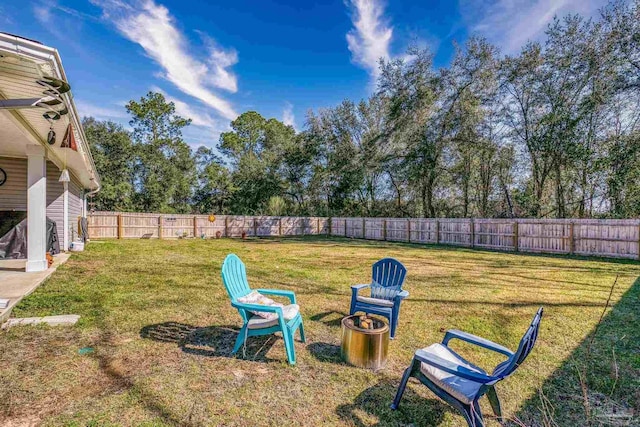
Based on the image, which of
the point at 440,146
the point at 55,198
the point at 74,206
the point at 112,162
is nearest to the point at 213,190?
the point at 112,162

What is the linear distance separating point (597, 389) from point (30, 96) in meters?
6.70

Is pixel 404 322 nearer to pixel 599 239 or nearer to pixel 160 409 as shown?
pixel 160 409

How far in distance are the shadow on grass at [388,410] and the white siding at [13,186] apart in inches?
388

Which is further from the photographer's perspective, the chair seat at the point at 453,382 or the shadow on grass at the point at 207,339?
the shadow on grass at the point at 207,339

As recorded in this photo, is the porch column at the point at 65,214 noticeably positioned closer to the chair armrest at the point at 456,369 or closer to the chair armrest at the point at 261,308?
the chair armrest at the point at 261,308

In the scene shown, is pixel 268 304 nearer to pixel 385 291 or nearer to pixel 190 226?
pixel 385 291

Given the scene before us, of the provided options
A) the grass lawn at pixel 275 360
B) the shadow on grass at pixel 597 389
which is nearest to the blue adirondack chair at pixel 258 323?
the grass lawn at pixel 275 360


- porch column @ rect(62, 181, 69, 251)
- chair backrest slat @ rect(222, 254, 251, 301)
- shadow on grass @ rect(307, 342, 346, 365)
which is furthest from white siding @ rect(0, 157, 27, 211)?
shadow on grass @ rect(307, 342, 346, 365)

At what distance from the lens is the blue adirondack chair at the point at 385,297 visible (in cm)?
354

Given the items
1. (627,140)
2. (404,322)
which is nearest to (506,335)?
(404,322)

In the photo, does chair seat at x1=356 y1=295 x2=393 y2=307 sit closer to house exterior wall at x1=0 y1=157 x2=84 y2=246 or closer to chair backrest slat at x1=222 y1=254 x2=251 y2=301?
chair backrest slat at x1=222 y1=254 x2=251 y2=301

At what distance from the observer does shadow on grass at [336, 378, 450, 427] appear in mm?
2117

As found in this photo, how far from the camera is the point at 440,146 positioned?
55.4 ft

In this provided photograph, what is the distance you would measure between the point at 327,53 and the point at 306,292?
47.1ft
